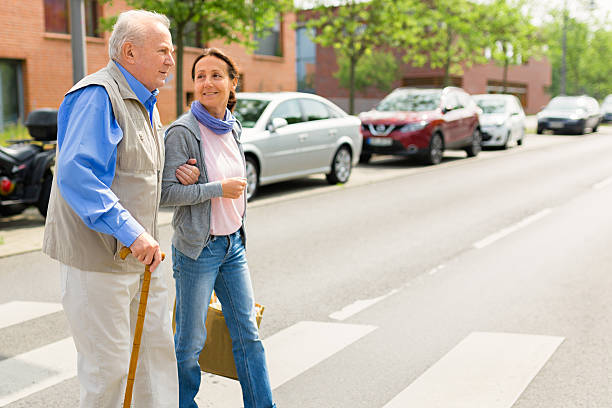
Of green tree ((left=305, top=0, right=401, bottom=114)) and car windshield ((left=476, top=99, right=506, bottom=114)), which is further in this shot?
green tree ((left=305, top=0, right=401, bottom=114))

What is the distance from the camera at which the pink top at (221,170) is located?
312 centimetres

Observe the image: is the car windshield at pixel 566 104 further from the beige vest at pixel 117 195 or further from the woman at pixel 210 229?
the beige vest at pixel 117 195

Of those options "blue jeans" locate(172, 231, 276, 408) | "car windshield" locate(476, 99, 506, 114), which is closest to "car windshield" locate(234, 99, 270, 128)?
"blue jeans" locate(172, 231, 276, 408)

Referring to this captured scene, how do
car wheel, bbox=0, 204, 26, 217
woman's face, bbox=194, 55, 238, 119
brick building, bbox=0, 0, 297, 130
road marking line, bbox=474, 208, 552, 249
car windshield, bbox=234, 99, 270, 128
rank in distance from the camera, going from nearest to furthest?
woman's face, bbox=194, 55, 238, 119, road marking line, bbox=474, 208, 552, 249, car wheel, bbox=0, 204, 26, 217, car windshield, bbox=234, 99, 270, 128, brick building, bbox=0, 0, 297, 130

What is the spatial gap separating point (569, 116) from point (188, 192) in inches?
1149

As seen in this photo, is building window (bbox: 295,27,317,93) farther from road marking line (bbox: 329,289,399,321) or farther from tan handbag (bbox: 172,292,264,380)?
tan handbag (bbox: 172,292,264,380)

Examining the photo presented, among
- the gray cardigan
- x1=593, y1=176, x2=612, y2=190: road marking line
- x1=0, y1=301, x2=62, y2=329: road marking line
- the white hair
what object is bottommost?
x1=593, y1=176, x2=612, y2=190: road marking line

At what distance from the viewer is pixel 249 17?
14758 mm

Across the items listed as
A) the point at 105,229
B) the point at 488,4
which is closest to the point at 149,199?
the point at 105,229

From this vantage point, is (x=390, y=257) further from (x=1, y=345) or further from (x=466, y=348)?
(x=1, y=345)

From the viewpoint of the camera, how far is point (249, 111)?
1145cm

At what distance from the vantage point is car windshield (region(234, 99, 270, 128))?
444 inches

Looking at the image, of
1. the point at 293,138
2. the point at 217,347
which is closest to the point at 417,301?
the point at 217,347

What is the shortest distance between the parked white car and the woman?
61.8ft
